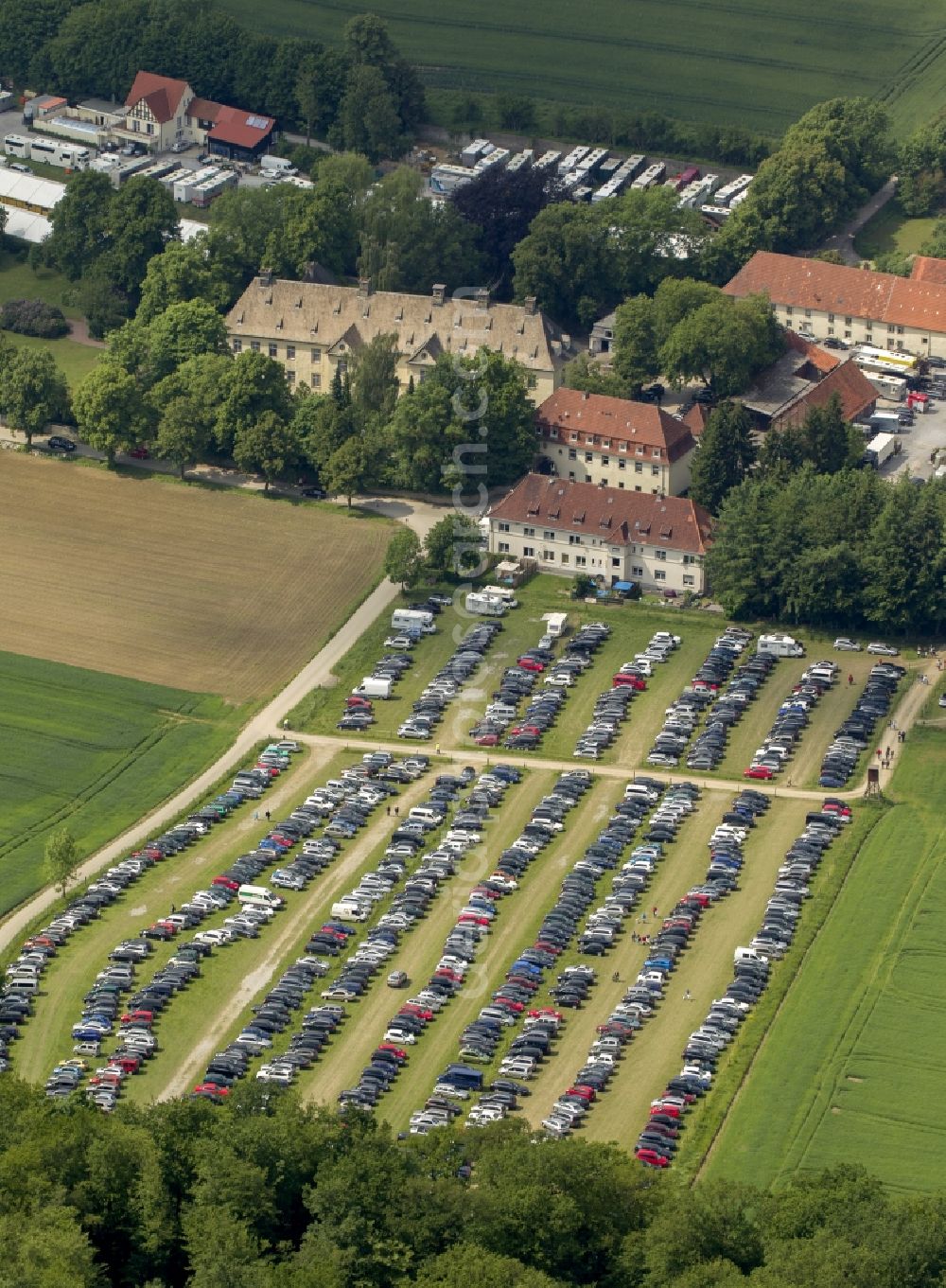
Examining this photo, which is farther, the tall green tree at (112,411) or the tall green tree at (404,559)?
the tall green tree at (112,411)

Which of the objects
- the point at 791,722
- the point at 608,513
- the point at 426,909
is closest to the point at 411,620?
the point at 608,513

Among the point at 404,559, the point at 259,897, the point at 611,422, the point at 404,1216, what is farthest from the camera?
the point at 611,422

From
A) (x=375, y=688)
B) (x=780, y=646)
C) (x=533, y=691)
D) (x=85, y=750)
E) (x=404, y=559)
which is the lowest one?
(x=85, y=750)

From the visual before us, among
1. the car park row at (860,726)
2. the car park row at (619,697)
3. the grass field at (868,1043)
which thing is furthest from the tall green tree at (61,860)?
the car park row at (860,726)

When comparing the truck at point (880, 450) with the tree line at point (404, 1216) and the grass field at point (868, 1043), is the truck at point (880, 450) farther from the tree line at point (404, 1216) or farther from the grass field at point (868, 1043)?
the tree line at point (404, 1216)

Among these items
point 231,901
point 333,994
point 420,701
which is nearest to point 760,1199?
point 333,994

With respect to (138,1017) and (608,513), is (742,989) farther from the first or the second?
(608,513)
